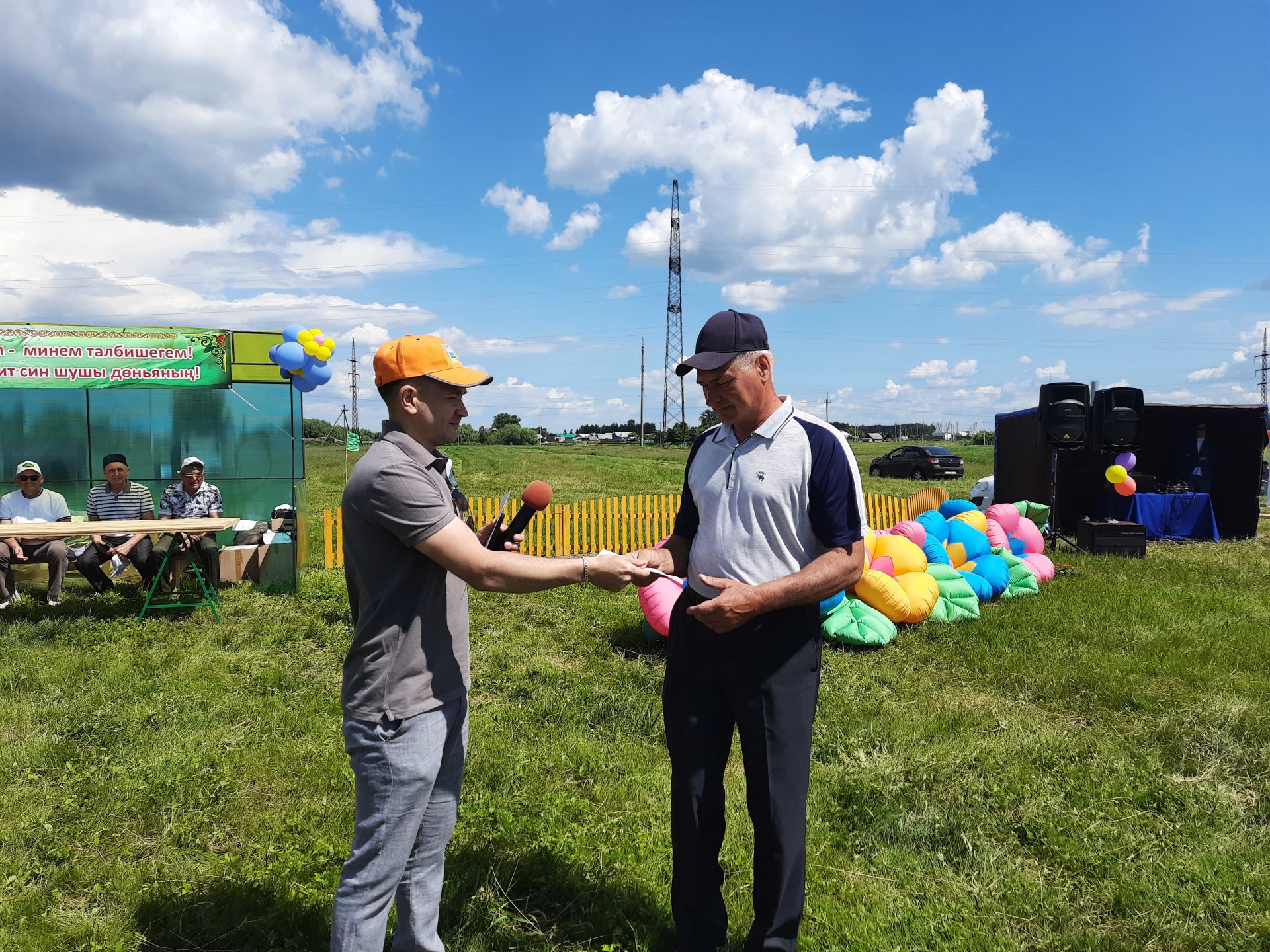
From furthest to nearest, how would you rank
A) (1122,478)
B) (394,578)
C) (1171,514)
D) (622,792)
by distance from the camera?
(1171,514) → (1122,478) → (622,792) → (394,578)

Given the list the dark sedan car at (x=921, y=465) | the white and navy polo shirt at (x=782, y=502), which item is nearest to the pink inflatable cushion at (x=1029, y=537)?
the white and navy polo shirt at (x=782, y=502)

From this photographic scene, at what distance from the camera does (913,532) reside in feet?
27.3

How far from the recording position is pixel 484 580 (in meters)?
2.07

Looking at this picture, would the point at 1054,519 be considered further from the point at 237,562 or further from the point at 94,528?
the point at 94,528

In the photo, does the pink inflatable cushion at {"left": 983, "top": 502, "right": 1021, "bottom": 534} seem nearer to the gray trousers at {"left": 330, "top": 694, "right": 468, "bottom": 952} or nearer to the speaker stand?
the speaker stand

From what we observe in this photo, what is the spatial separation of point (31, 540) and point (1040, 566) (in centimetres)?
1124

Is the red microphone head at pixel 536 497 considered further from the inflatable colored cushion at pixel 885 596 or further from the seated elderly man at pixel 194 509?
the seated elderly man at pixel 194 509

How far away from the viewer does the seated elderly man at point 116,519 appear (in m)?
8.24

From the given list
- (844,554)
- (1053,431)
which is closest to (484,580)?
(844,554)

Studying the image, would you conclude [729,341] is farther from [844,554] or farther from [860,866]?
[860,866]

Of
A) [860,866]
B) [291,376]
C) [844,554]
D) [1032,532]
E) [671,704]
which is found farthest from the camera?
[1032,532]

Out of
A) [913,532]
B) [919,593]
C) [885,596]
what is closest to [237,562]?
[885,596]

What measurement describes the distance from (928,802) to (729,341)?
2.78m

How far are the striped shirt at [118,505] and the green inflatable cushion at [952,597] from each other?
338 inches
